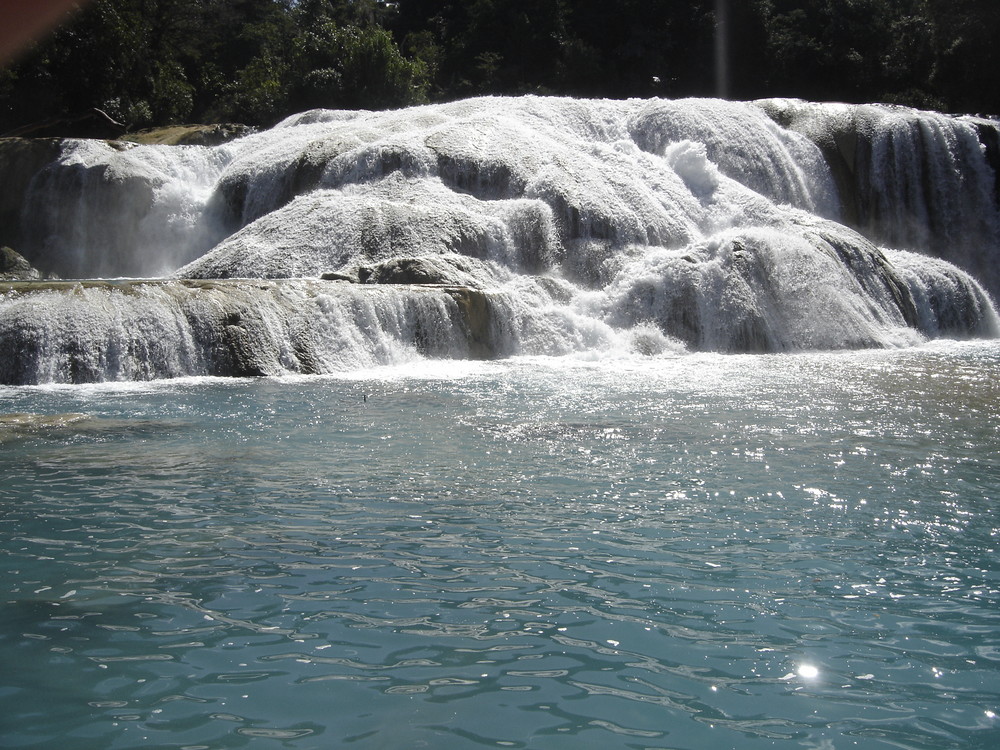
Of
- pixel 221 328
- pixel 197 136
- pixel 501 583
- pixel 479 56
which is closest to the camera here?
pixel 501 583

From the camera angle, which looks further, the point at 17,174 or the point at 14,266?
the point at 17,174

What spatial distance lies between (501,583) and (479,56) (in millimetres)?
36303

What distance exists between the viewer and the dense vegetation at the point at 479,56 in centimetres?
3034

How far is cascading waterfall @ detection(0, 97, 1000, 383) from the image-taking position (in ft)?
42.0

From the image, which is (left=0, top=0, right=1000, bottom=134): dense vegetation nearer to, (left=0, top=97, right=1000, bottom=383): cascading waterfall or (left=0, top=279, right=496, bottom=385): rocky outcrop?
(left=0, top=97, right=1000, bottom=383): cascading waterfall

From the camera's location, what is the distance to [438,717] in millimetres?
3137

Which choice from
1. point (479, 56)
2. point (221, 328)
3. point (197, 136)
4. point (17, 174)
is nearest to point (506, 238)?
point (221, 328)

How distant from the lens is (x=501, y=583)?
4.42m

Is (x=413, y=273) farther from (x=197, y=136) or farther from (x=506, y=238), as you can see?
(x=197, y=136)

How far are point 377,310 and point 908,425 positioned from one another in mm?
7660

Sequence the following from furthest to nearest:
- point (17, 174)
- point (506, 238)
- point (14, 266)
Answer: point (17, 174) → point (14, 266) → point (506, 238)

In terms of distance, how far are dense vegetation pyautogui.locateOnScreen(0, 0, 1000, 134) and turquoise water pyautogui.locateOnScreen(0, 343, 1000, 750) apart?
998 inches

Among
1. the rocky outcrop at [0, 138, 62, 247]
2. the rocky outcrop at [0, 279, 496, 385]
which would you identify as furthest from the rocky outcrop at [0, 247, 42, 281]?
the rocky outcrop at [0, 279, 496, 385]

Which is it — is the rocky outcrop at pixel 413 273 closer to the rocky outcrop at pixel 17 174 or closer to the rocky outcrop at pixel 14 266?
the rocky outcrop at pixel 14 266
